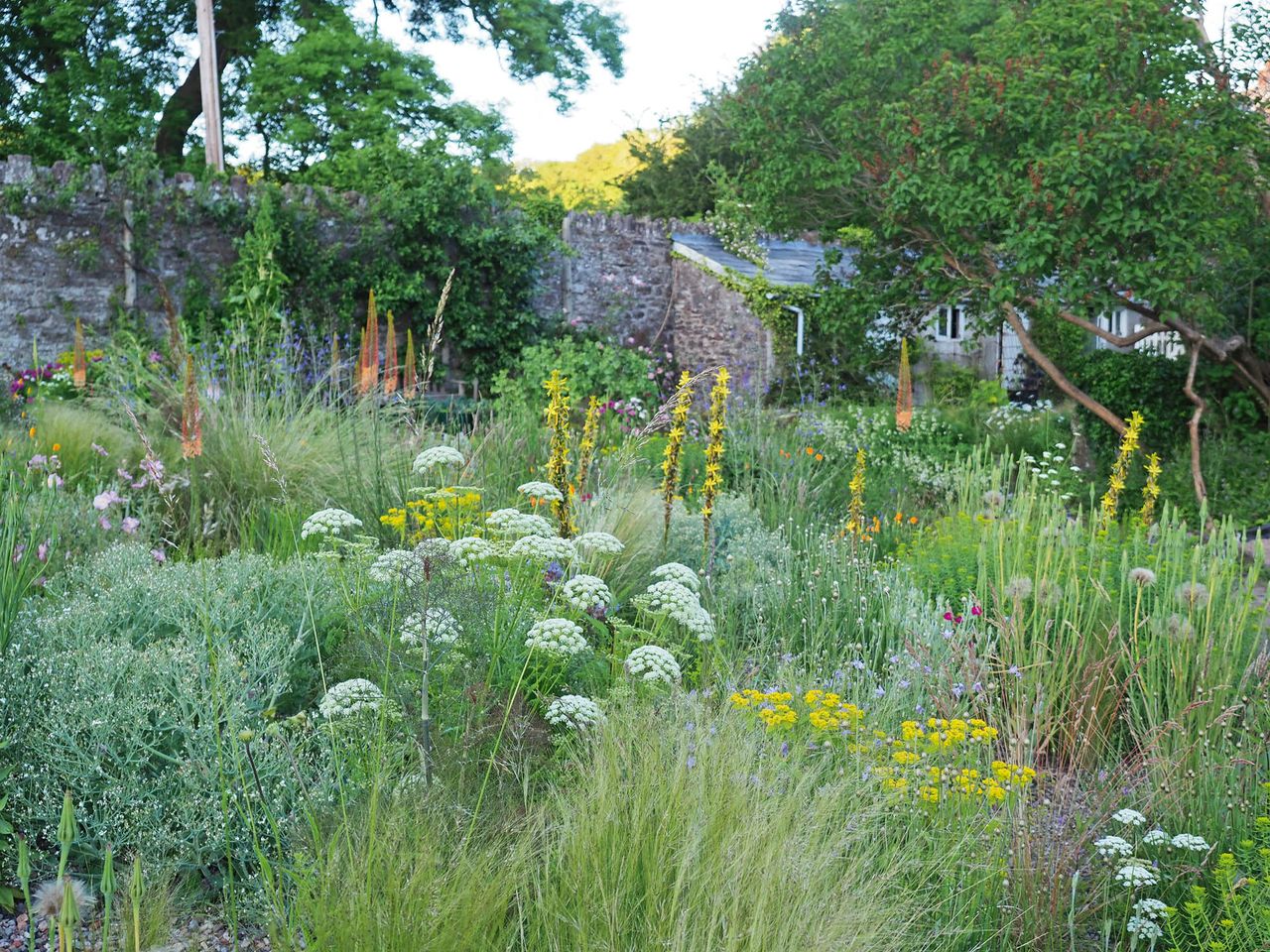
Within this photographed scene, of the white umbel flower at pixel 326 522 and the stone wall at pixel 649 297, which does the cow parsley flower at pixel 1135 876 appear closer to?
the white umbel flower at pixel 326 522

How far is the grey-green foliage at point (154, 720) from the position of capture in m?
2.49

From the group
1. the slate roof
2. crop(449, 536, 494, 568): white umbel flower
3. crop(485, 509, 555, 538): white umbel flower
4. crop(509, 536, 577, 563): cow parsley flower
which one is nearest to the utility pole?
the slate roof

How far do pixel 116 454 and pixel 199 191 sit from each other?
711 cm

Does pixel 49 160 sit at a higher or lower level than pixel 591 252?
higher

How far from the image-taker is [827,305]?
10.8m

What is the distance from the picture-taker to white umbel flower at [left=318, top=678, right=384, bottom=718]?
2.47m

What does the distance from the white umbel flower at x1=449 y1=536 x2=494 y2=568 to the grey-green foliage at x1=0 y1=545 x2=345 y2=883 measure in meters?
0.39

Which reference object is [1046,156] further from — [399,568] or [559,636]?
[399,568]

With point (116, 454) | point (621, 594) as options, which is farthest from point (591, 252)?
point (621, 594)

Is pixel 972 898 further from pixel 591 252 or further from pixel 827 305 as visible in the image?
pixel 591 252

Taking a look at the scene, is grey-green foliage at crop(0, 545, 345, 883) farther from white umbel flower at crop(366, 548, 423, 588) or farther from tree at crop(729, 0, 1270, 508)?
tree at crop(729, 0, 1270, 508)

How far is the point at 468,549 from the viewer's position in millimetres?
2969

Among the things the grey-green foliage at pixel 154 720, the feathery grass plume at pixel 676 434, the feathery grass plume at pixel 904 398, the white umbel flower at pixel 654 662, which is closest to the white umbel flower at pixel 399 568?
the grey-green foliage at pixel 154 720

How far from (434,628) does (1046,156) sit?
772 cm
